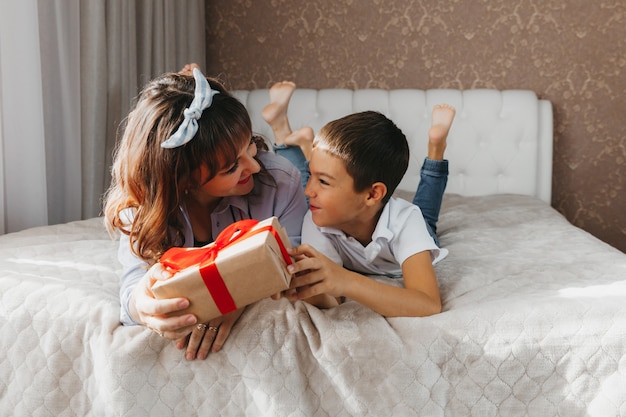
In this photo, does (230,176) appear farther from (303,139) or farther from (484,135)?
(484,135)

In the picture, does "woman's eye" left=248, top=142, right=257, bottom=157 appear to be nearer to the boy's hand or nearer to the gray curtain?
the boy's hand

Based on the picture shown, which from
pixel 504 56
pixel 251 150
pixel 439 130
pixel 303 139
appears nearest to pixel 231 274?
pixel 251 150

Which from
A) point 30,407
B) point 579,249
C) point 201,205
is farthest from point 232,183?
point 579,249

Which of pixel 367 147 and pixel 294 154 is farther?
pixel 294 154

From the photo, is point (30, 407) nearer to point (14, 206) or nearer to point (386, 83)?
point (14, 206)

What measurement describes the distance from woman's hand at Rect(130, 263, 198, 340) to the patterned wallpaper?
7.39 feet

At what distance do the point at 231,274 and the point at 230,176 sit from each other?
1.21 feet

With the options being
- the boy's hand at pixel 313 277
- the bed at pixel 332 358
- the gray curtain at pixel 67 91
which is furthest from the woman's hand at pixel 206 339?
the gray curtain at pixel 67 91

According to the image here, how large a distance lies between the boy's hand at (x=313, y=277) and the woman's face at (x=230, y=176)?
265mm

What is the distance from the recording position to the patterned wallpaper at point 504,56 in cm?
304

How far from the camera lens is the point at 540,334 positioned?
1314 mm

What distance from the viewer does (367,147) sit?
5.33ft

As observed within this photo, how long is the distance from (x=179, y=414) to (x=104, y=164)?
159cm

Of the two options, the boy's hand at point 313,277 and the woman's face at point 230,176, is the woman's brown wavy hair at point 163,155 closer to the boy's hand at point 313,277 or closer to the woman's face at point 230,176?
the woman's face at point 230,176
